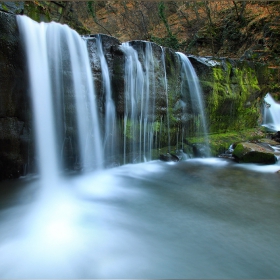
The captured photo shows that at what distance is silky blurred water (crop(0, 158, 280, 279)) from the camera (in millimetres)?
2447

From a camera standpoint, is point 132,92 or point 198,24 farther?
point 198,24

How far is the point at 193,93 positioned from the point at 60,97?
4629 mm

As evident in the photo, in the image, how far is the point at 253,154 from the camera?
22.0 feet

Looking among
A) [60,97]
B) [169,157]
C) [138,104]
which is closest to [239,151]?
[169,157]

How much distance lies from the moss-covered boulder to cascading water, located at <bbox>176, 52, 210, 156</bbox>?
113 centimetres

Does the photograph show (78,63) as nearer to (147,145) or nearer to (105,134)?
(105,134)

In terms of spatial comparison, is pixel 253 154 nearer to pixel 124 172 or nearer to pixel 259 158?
pixel 259 158

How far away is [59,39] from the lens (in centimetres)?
538

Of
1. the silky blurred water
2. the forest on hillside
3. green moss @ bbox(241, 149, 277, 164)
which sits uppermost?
the forest on hillside

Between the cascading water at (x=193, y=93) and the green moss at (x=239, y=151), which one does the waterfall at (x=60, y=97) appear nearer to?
the cascading water at (x=193, y=93)

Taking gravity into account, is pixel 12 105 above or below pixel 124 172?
above

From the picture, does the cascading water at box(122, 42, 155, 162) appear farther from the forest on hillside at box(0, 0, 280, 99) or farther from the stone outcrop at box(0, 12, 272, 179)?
the forest on hillside at box(0, 0, 280, 99)

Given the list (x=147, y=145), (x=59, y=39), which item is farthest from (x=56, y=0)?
(x=147, y=145)

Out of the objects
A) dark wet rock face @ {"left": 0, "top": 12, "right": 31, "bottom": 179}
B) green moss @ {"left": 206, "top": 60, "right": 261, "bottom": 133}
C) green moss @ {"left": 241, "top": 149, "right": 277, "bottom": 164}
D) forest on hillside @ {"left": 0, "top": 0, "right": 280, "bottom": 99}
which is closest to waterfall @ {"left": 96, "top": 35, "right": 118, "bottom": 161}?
dark wet rock face @ {"left": 0, "top": 12, "right": 31, "bottom": 179}
